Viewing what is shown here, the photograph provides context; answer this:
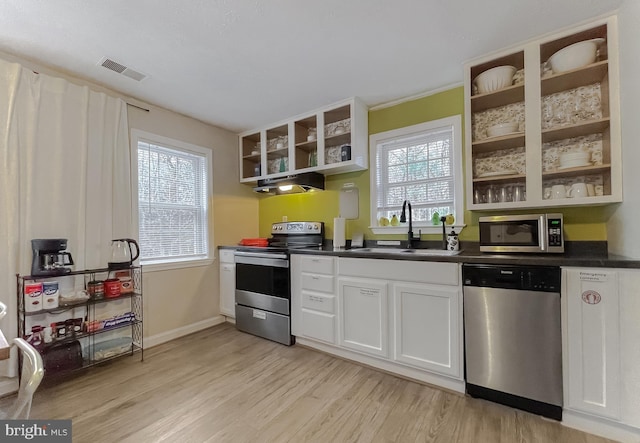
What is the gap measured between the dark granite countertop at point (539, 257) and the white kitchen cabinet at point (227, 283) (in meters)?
1.22

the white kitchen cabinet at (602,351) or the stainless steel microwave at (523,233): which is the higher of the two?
the stainless steel microwave at (523,233)

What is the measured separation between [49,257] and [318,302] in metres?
2.15

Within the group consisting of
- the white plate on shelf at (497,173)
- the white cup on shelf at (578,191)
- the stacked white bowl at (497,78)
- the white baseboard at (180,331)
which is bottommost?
the white baseboard at (180,331)

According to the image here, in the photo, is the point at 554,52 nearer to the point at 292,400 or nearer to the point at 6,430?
the point at 292,400

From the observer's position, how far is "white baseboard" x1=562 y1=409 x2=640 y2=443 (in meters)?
1.56

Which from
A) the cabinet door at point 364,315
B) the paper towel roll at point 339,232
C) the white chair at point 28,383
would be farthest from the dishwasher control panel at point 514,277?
the white chair at point 28,383

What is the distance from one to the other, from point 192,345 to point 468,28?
355 cm

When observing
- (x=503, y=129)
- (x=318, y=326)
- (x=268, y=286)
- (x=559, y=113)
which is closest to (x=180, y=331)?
(x=268, y=286)

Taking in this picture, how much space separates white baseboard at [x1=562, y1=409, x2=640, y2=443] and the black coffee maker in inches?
140

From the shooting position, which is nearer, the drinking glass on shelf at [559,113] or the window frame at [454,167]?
the drinking glass on shelf at [559,113]

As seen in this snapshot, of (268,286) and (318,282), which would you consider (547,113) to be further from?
(268,286)

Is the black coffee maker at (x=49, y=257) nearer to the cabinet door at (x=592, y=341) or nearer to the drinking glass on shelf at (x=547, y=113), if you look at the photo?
the cabinet door at (x=592, y=341)

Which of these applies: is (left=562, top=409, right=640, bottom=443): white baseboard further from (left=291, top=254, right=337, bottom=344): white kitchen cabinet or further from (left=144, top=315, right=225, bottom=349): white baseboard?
(left=144, top=315, right=225, bottom=349): white baseboard

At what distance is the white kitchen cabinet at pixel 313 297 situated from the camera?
2.63m
